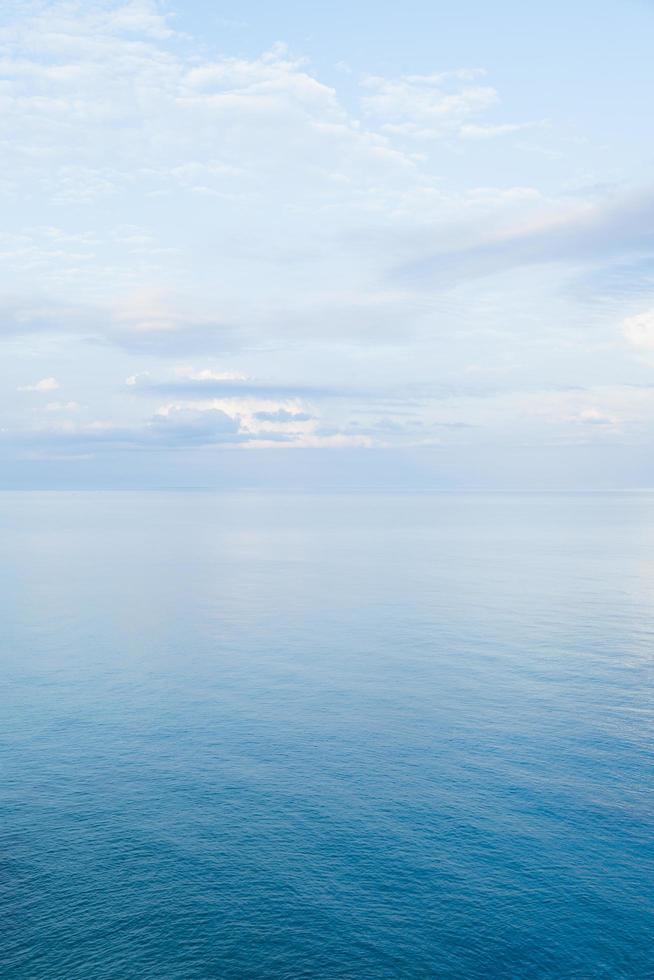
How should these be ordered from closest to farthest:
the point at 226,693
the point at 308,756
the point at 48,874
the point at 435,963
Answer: the point at 435,963, the point at 48,874, the point at 308,756, the point at 226,693

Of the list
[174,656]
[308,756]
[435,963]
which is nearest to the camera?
[435,963]

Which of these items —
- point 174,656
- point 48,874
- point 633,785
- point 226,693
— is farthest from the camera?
point 174,656

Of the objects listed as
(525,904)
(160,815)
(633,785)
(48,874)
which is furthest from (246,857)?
(633,785)

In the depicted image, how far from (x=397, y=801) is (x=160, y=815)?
75.2ft

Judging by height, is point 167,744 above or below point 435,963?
above

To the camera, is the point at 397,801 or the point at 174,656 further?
the point at 174,656

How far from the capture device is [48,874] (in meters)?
59.8

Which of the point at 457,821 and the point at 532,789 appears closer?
the point at 457,821

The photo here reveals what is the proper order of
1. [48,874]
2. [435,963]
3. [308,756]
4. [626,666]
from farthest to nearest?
1. [626,666]
2. [308,756]
3. [48,874]
4. [435,963]

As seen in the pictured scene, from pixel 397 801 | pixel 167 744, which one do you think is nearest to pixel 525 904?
pixel 397 801

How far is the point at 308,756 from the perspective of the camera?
81.4 m

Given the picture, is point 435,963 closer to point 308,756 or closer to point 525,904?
point 525,904

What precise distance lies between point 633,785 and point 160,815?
154 feet

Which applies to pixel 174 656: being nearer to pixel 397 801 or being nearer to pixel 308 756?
pixel 308 756
